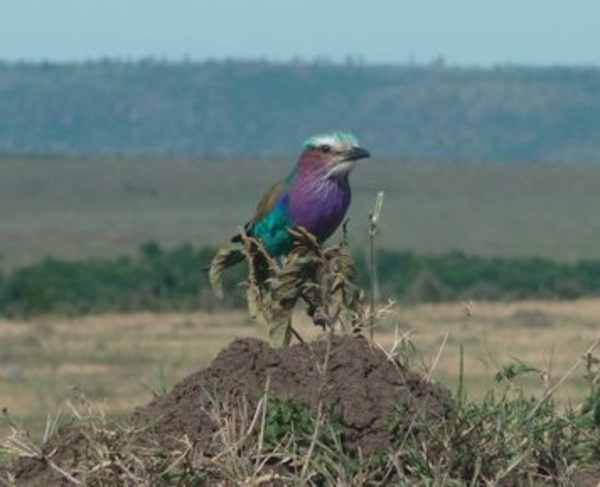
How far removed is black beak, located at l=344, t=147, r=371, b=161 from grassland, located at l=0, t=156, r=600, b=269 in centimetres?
8218

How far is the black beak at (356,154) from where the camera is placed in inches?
274

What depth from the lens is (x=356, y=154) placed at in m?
6.97

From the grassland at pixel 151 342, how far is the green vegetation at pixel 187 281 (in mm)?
1468

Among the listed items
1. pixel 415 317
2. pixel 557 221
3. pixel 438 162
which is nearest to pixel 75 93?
pixel 438 162

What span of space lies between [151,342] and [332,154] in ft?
150

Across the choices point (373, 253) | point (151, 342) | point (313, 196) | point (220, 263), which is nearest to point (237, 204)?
point (151, 342)

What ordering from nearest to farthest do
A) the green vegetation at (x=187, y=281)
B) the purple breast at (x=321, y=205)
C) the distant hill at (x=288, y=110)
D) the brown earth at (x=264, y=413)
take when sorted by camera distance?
the brown earth at (x=264, y=413) < the purple breast at (x=321, y=205) < the green vegetation at (x=187, y=281) < the distant hill at (x=288, y=110)

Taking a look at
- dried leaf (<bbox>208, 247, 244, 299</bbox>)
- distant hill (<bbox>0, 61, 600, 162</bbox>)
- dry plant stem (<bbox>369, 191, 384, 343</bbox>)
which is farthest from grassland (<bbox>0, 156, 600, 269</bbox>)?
dry plant stem (<bbox>369, 191, 384, 343</bbox>)

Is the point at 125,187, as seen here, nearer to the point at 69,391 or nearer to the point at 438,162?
the point at 438,162

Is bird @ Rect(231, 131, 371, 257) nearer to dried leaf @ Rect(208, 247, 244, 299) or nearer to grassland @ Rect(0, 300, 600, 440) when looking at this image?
dried leaf @ Rect(208, 247, 244, 299)

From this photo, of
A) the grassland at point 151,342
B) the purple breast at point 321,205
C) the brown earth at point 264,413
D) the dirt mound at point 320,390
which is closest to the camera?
the brown earth at point 264,413

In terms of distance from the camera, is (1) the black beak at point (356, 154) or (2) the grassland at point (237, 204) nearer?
(1) the black beak at point (356, 154)

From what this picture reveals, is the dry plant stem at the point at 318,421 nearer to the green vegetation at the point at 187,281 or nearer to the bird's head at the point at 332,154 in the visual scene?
the bird's head at the point at 332,154

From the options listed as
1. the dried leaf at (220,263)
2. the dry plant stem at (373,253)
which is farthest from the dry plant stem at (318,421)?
the dried leaf at (220,263)
